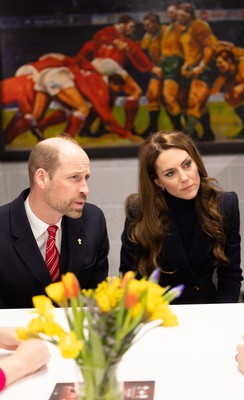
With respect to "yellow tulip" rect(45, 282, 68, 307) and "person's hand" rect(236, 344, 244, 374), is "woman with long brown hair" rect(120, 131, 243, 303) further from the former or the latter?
"yellow tulip" rect(45, 282, 68, 307)

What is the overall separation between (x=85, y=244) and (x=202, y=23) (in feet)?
5.88

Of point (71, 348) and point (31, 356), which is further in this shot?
point (31, 356)

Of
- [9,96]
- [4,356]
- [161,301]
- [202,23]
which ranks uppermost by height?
[202,23]

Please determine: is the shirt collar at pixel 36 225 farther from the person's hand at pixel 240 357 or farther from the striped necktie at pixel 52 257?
the person's hand at pixel 240 357

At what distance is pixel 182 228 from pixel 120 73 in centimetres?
134

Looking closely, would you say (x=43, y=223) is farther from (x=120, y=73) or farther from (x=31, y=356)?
(x=120, y=73)

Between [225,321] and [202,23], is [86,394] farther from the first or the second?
[202,23]

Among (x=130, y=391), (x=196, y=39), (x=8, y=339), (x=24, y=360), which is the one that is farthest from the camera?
(x=196, y=39)

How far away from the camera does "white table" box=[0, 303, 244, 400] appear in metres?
1.84

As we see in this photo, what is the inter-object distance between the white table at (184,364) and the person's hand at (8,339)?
1.4 inches

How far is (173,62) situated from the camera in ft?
13.3

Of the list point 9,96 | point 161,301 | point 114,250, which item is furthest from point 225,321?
point 9,96

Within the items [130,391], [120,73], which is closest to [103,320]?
[130,391]

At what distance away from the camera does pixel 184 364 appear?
200 cm
